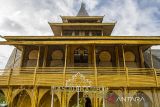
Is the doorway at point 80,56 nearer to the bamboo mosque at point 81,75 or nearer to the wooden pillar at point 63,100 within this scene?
the bamboo mosque at point 81,75

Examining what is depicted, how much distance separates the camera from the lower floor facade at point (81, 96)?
17484 mm

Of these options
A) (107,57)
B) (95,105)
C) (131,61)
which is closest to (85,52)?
(107,57)

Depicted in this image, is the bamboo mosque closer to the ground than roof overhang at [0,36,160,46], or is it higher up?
closer to the ground

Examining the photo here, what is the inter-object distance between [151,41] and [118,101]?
5.78m

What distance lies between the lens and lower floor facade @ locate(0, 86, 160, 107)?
17.5m

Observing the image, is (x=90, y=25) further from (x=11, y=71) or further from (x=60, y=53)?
(x=11, y=71)

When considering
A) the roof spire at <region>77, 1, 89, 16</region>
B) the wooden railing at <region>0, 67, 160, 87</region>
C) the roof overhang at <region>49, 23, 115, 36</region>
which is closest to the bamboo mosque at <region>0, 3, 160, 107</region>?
the wooden railing at <region>0, 67, 160, 87</region>

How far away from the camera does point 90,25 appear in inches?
1007

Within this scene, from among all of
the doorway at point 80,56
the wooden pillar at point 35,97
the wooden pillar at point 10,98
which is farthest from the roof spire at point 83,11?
the wooden pillar at point 10,98

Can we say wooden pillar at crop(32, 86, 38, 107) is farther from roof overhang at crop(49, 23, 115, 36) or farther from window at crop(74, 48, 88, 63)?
roof overhang at crop(49, 23, 115, 36)

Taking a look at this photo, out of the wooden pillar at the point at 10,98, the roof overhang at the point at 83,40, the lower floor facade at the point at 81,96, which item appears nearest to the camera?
the lower floor facade at the point at 81,96

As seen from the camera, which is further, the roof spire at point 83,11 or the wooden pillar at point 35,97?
the roof spire at point 83,11

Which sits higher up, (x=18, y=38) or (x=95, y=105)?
(x=18, y=38)

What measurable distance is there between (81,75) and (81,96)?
82.9 inches
